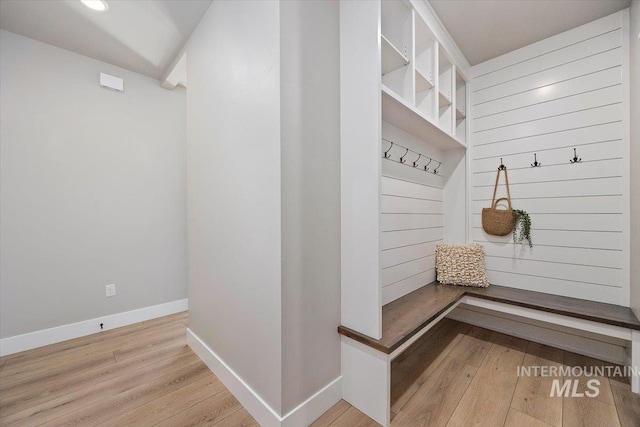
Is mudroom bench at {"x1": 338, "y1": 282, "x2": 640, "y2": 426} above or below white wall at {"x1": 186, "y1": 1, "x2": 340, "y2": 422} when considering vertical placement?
below

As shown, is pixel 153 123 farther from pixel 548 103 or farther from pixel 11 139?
pixel 548 103

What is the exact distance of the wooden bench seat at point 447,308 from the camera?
1.37 metres

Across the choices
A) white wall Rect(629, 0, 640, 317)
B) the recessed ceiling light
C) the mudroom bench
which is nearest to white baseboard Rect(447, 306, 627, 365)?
the mudroom bench

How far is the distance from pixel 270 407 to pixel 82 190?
98.4 inches

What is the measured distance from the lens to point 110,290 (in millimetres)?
2451

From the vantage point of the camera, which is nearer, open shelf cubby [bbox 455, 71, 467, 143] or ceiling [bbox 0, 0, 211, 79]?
ceiling [bbox 0, 0, 211, 79]

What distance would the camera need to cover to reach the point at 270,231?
4.05 ft

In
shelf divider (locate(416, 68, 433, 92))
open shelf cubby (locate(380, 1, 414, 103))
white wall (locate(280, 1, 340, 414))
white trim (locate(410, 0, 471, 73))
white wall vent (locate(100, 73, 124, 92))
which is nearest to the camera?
white wall (locate(280, 1, 340, 414))

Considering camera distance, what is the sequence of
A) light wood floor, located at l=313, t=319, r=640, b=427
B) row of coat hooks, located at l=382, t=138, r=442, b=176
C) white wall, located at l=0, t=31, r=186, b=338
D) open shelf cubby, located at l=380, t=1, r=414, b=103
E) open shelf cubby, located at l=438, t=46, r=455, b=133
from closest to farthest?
light wood floor, located at l=313, t=319, r=640, b=427 < open shelf cubby, located at l=380, t=1, r=414, b=103 < row of coat hooks, located at l=382, t=138, r=442, b=176 < white wall, located at l=0, t=31, r=186, b=338 < open shelf cubby, located at l=438, t=46, r=455, b=133

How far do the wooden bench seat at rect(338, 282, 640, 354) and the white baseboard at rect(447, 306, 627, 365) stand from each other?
11.2 inches

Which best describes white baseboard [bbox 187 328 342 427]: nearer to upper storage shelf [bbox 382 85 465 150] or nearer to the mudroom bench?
the mudroom bench

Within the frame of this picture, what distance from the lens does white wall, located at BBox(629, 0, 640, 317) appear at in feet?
5.26

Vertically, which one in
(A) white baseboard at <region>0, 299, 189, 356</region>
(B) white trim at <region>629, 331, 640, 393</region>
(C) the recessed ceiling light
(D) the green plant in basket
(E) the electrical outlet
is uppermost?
(C) the recessed ceiling light

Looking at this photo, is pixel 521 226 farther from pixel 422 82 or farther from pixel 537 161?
pixel 422 82
